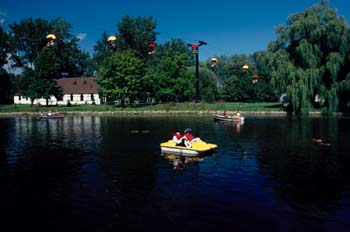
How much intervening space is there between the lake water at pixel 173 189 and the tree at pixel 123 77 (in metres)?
51.5

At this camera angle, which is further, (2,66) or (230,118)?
(2,66)

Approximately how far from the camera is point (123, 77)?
82125 millimetres

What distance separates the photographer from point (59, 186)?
699 inches

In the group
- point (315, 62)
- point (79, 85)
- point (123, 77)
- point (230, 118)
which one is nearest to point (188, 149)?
point (230, 118)

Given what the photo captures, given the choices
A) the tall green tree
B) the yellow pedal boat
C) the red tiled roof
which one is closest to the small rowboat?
the yellow pedal boat

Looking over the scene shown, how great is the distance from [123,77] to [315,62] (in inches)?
1695

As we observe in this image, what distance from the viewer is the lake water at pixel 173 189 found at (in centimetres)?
1288

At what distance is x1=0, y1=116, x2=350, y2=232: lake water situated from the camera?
1288 centimetres

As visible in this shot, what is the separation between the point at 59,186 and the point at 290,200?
37.4ft

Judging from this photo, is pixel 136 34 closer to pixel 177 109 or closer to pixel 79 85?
pixel 79 85

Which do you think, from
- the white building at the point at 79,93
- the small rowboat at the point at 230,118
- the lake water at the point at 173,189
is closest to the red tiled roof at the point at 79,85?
the white building at the point at 79,93

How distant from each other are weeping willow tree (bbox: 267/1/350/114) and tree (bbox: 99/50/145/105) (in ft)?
110

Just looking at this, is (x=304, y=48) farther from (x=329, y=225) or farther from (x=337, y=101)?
(x=329, y=225)

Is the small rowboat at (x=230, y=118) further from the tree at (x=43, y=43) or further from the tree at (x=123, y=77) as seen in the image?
the tree at (x=43, y=43)
